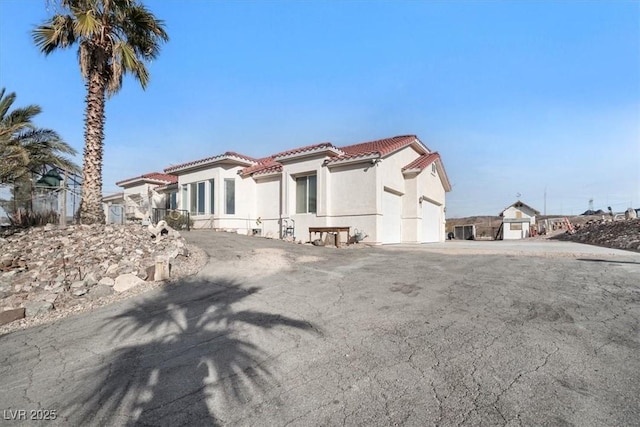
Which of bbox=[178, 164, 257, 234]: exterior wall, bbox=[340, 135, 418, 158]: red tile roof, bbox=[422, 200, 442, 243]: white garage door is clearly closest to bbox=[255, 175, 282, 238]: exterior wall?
bbox=[178, 164, 257, 234]: exterior wall

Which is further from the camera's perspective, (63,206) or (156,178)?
(156,178)

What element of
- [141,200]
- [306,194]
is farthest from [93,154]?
[141,200]

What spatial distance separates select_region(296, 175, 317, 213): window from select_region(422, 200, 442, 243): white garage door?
6916mm

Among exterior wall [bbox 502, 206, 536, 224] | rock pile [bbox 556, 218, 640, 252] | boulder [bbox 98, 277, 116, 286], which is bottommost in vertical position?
boulder [bbox 98, 277, 116, 286]

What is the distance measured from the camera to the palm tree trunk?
38.4ft

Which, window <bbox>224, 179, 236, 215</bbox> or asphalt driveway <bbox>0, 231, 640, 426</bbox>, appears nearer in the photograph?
asphalt driveway <bbox>0, 231, 640, 426</bbox>

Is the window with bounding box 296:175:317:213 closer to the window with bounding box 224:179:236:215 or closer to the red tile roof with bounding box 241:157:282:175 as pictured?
the red tile roof with bounding box 241:157:282:175

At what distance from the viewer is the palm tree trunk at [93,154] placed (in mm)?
11695

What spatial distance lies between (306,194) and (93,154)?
8820 mm

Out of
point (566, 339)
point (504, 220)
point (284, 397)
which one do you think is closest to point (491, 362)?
point (566, 339)

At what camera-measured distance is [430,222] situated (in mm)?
20984

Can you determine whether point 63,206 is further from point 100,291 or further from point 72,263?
point 100,291

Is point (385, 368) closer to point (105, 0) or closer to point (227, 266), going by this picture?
point (227, 266)

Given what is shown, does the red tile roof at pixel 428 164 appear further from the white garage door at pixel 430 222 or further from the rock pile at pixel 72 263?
the rock pile at pixel 72 263
